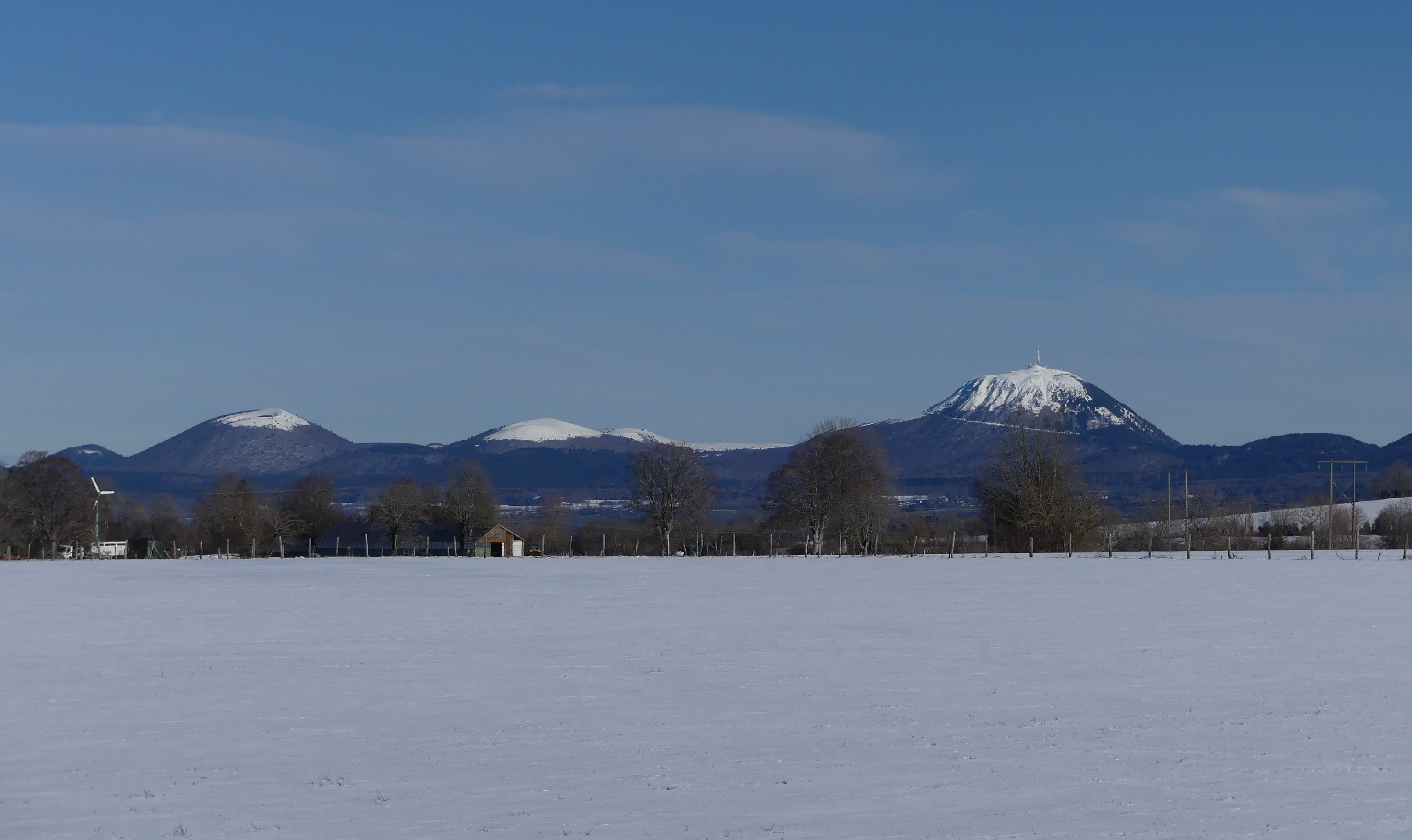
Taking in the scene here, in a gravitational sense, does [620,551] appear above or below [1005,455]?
below

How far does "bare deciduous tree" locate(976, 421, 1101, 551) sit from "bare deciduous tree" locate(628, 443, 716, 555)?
2120cm

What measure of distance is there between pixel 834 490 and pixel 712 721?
3229 inches

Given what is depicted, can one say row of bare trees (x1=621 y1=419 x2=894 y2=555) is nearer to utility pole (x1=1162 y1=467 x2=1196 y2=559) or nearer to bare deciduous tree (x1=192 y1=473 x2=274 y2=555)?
utility pole (x1=1162 y1=467 x2=1196 y2=559)

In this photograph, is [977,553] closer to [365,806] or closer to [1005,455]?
[1005,455]

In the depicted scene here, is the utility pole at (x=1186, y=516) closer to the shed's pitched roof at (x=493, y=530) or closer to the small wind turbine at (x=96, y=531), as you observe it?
the shed's pitched roof at (x=493, y=530)

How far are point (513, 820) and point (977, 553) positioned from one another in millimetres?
64185

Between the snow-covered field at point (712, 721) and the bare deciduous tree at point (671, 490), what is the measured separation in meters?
65.0

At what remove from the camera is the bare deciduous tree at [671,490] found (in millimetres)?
101250

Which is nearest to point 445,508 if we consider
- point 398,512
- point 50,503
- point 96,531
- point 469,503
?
point 469,503

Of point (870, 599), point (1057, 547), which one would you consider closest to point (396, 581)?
point (870, 599)

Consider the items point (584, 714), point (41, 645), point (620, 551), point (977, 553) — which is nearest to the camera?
point (584, 714)

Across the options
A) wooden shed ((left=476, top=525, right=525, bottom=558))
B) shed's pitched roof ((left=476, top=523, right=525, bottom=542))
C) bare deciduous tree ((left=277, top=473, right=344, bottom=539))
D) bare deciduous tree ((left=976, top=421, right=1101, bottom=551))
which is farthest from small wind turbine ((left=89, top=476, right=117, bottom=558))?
bare deciduous tree ((left=976, top=421, right=1101, bottom=551))

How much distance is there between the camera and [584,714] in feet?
59.8

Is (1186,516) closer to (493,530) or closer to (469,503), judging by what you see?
(493,530)
